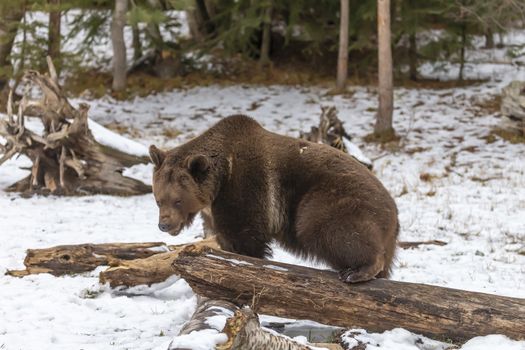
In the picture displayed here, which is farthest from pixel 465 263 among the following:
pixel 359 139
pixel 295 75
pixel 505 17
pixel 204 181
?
pixel 295 75

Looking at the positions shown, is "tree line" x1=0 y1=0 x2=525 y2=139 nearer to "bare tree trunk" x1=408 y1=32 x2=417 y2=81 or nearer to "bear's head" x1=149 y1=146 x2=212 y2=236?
"bare tree trunk" x1=408 y1=32 x2=417 y2=81

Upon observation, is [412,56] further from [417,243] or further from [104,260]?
[104,260]

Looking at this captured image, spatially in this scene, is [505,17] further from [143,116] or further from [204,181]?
[204,181]

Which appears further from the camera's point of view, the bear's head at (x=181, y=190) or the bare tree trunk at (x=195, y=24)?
the bare tree trunk at (x=195, y=24)

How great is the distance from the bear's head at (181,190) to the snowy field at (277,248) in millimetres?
1050

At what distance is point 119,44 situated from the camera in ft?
68.8

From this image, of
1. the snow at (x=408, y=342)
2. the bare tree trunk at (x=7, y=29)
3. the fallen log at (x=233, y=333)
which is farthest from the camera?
the bare tree trunk at (x=7, y=29)

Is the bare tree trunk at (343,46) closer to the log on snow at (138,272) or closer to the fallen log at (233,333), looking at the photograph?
the log on snow at (138,272)

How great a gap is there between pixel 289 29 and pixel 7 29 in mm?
9259

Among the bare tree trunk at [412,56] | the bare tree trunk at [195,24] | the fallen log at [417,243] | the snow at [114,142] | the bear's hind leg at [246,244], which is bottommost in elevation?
the fallen log at [417,243]

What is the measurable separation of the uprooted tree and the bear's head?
20.3ft

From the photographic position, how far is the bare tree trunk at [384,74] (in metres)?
16.2

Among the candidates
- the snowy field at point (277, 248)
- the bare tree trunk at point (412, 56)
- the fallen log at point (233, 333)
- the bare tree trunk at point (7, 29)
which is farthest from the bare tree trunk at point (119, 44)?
the fallen log at point (233, 333)

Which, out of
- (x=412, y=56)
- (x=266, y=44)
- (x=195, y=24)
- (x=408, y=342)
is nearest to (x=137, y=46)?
(x=195, y=24)
